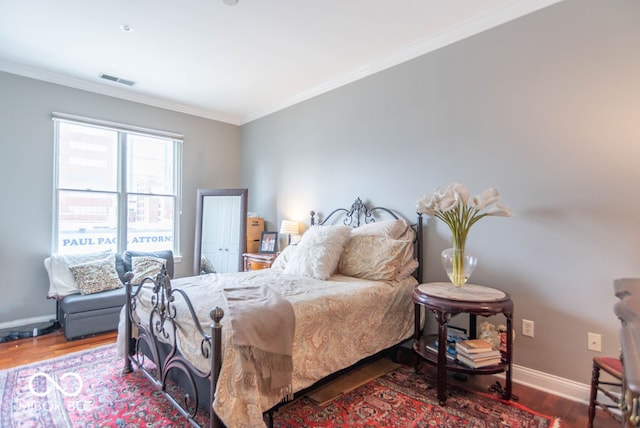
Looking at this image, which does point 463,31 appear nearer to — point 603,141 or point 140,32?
point 603,141

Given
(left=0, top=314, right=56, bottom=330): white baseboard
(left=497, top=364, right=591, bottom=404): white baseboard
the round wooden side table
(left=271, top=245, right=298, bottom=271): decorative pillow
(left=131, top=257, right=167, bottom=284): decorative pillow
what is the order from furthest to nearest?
(left=131, top=257, right=167, bottom=284): decorative pillow
(left=0, top=314, right=56, bottom=330): white baseboard
(left=271, top=245, right=298, bottom=271): decorative pillow
(left=497, top=364, right=591, bottom=404): white baseboard
the round wooden side table

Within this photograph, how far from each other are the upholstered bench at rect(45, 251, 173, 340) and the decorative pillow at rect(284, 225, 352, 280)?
6.75 ft

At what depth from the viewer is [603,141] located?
214 centimetres

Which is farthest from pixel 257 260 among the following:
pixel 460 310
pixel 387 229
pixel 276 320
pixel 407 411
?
pixel 460 310

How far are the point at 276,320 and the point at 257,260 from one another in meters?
2.49

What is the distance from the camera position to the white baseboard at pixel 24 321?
3.47 metres

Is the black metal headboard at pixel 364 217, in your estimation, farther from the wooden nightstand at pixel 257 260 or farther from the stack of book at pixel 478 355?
the stack of book at pixel 478 355

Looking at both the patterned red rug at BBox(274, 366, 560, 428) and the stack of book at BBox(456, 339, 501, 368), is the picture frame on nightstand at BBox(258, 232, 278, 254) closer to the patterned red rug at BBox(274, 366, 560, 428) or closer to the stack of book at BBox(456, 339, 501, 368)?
the patterned red rug at BBox(274, 366, 560, 428)

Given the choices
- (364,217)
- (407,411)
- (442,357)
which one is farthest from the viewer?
(364,217)

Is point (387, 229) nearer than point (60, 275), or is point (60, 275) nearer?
point (387, 229)

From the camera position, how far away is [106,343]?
10.6 feet

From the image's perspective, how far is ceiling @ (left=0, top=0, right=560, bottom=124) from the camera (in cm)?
252

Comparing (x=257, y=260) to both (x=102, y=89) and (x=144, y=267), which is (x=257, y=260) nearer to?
(x=144, y=267)

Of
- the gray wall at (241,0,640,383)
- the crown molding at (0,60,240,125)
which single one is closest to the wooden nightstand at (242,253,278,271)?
the gray wall at (241,0,640,383)
